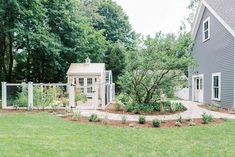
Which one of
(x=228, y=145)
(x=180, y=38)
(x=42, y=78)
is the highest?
(x=180, y=38)

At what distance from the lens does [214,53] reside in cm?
1770

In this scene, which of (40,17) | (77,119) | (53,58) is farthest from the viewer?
(53,58)

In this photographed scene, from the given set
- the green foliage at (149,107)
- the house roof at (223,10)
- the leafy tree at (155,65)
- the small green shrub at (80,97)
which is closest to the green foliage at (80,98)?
the small green shrub at (80,97)

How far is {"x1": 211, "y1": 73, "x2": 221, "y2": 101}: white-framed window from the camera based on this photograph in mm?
16714

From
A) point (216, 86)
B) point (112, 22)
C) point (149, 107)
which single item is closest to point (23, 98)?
point (149, 107)

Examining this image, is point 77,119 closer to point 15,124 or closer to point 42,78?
point 15,124

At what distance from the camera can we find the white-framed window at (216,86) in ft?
54.8

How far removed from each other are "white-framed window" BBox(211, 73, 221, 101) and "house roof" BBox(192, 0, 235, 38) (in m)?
2.86

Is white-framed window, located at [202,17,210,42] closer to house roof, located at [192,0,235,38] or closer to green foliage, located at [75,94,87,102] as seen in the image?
house roof, located at [192,0,235,38]

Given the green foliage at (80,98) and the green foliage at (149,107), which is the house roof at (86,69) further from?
the green foliage at (149,107)

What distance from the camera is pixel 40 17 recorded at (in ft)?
70.4

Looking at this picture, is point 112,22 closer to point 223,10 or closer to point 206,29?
point 206,29

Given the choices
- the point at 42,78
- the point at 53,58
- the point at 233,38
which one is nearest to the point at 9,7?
the point at 53,58

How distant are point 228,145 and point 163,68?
7.12 meters
